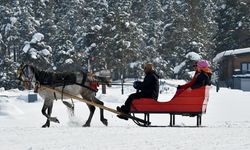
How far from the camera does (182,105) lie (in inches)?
491

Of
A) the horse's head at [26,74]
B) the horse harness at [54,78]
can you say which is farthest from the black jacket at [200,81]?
the horse's head at [26,74]

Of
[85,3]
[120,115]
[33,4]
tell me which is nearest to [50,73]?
[120,115]

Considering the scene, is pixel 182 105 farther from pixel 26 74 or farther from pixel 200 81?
pixel 26 74

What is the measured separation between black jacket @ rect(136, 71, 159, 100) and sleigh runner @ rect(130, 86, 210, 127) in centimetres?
20

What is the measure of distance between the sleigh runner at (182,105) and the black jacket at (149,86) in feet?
0.65

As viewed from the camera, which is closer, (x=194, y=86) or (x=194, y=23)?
(x=194, y=86)

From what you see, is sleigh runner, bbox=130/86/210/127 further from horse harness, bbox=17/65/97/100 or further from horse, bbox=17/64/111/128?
horse harness, bbox=17/65/97/100

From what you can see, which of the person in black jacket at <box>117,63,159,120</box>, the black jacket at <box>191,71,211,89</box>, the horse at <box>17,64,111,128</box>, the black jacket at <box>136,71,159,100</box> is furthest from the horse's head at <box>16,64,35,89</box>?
the black jacket at <box>191,71,211,89</box>

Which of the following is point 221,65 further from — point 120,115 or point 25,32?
point 120,115

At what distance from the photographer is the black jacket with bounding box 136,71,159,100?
12.8m

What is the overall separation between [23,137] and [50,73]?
451cm

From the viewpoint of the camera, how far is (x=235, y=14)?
180 ft

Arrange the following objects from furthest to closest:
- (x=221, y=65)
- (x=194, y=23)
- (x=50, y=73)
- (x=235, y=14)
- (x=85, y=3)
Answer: (x=85, y=3) < (x=194, y=23) < (x=235, y=14) < (x=221, y=65) < (x=50, y=73)

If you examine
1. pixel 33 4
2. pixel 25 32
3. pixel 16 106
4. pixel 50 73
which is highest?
pixel 33 4
